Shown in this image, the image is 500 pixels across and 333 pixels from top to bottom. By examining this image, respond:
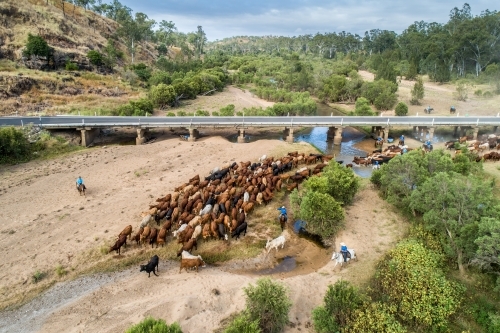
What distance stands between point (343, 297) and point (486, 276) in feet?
24.0

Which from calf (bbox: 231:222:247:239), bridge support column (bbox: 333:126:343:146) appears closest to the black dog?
calf (bbox: 231:222:247:239)

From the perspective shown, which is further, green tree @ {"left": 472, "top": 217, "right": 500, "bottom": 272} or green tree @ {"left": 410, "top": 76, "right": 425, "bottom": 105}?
green tree @ {"left": 410, "top": 76, "right": 425, "bottom": 105}

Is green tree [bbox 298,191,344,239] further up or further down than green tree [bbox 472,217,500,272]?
further down

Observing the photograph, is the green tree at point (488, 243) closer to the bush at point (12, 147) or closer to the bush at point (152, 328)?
the bush at point (152, 328)

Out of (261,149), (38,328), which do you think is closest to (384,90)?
(261,149)

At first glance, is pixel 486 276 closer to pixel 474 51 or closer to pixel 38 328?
pixel 38 328

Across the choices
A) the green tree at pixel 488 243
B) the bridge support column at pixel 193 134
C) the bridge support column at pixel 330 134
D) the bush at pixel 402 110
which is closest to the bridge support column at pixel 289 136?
the bridge support column at pixel 330 134

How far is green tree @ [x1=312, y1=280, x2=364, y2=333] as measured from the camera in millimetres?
11380

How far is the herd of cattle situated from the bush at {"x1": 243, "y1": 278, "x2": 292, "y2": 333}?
16.0ft

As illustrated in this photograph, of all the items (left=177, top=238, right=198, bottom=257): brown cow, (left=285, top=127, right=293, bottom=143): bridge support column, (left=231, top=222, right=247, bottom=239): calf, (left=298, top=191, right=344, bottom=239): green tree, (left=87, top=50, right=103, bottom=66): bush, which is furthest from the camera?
(left=87, top=50, right=103, bottom=66): bush

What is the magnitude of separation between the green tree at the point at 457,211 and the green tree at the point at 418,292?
171 cm

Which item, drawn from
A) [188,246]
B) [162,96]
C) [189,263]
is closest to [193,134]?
[162,96]

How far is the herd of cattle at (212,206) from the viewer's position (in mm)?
17812

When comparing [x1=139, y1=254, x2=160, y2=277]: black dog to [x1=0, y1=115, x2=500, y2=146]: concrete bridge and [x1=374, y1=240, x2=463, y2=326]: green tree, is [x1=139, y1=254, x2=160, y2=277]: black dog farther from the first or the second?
[x1=0, y1=115, x2=500, y2=146]: concrete bridge
